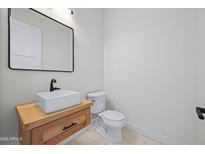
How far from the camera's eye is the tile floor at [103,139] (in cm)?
145

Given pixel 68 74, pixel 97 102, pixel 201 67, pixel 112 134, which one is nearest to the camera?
pixel 201 67

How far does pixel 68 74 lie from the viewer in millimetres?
1434

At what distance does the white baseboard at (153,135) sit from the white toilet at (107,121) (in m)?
0.33

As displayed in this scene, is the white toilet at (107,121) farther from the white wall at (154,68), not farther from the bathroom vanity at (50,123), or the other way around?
the bathroom vanity at (50,123)

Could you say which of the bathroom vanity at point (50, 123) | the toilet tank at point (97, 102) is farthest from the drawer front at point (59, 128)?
the toilet tank at point (97, 102)

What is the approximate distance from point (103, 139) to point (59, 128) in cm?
95

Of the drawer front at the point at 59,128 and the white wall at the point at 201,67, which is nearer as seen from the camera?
the drawer front at the point at 59,128

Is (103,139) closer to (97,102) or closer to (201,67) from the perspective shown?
(97,102)

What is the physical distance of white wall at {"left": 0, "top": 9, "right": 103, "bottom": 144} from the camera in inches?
35.9

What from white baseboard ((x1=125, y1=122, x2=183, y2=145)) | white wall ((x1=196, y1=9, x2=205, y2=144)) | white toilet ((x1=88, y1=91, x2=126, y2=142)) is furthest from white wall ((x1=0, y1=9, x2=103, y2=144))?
white wall ((x1=196, y1=9, x2=205, y2=144))

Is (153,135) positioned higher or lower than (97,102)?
lower

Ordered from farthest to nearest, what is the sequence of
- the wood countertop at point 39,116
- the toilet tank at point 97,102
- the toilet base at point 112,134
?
the toilet tank at point 97,102 < the toilet base at point 112,134 < the wood countertop at point 39,116

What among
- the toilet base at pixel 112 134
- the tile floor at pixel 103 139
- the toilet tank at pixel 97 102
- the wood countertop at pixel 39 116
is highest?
the wood countertop at pixel 39 116

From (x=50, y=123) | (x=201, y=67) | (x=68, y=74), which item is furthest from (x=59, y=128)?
(x=201, y=67)
